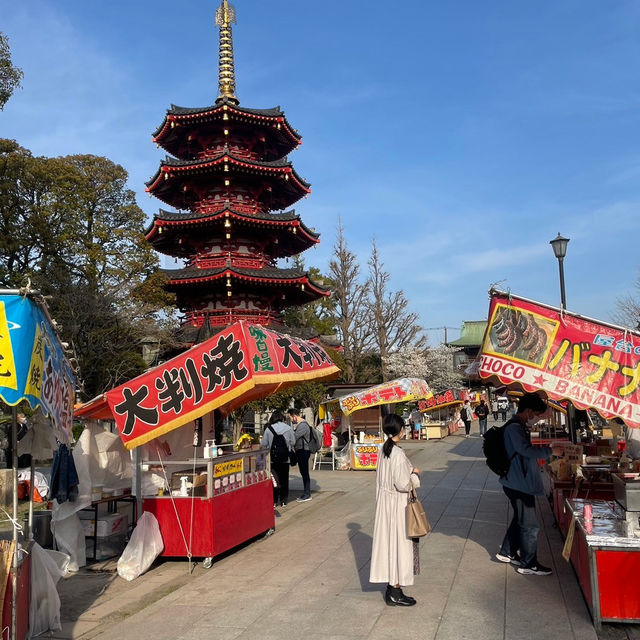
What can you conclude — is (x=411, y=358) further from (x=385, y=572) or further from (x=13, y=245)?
(x=385, y=572)

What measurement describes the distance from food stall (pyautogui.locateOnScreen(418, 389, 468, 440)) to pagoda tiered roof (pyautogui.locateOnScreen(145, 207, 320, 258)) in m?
9.42

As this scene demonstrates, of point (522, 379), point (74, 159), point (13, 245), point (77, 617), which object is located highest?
point (74, 159)

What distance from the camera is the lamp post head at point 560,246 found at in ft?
41.7

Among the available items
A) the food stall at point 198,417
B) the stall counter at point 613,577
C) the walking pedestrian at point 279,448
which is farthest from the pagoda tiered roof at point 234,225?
the stall counter at point 613,577

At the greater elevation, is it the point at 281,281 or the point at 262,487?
the point at 281,281

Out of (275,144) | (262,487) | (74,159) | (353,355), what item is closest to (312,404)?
(353,355)

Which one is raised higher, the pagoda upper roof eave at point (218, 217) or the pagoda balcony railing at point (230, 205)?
the pagoda balcony railing at point (230, 205)

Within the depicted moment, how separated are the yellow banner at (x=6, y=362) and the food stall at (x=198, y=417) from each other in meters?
3.00

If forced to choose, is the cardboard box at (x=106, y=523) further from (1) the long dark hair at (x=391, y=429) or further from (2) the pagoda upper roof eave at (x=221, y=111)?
(2) the pagoda upper roof eave at (x=221, y=111)

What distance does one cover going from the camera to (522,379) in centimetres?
568

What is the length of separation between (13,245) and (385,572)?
94.4 ft

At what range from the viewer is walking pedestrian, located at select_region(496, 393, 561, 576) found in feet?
21.5

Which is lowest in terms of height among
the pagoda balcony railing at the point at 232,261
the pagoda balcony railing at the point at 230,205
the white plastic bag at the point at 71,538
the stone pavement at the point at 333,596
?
the stone pavement at the point at 333,596

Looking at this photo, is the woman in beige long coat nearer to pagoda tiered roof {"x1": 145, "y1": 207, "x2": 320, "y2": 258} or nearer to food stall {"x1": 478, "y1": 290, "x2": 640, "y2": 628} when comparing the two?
food stall {"x1": 478, "y1": 290, "x2": 640, "y2": 628}
